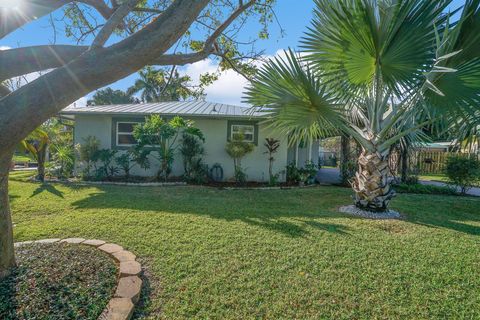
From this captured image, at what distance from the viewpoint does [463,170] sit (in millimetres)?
9594

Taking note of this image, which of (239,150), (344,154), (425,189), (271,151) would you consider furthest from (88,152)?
(425,189)

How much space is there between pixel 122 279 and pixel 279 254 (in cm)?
211

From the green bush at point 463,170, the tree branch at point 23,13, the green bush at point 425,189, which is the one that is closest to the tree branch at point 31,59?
the tree branch at point 23,13

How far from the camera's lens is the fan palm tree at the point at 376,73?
14.9ft

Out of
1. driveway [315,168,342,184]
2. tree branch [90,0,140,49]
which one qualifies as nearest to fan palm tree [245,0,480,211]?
tree branch [90,0,140,49]

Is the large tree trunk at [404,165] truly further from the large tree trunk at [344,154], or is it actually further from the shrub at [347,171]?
the shrub at [347,171]

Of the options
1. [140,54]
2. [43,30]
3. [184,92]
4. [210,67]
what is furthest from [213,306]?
[184,92]

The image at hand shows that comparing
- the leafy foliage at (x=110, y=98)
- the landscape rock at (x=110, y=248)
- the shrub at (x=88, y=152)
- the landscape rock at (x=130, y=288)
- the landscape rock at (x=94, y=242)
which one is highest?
the leafy foliage at (x=110, y=98)

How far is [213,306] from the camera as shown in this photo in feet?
8.85

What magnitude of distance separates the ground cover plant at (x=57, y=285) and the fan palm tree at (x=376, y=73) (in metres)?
4.31

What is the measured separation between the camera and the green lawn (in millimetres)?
2754

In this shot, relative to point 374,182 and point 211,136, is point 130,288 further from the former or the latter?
point 211,136

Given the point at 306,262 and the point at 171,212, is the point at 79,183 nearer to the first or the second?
the point at 171,212

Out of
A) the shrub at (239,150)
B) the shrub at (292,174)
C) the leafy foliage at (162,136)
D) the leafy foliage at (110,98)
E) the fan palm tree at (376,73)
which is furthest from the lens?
the leafy foliage at (110,98)
